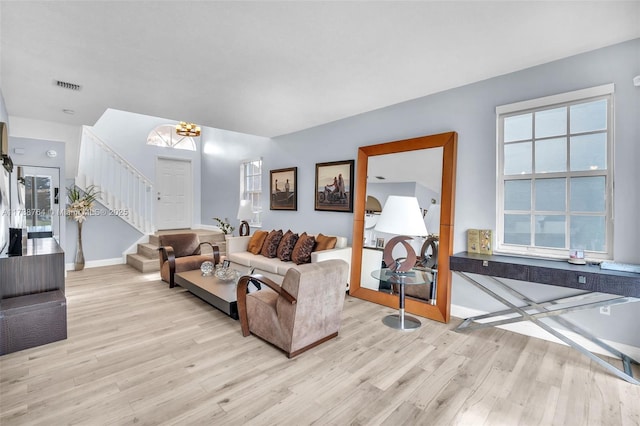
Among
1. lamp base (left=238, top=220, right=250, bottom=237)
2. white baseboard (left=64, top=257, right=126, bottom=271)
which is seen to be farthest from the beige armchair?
white baseboard (left=64, top=257, right=126, bottom=271)

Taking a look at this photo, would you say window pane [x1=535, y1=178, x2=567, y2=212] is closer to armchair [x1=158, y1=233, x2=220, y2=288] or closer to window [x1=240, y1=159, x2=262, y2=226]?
armchair [x1=158, y1=233, x2=220, y2=288]

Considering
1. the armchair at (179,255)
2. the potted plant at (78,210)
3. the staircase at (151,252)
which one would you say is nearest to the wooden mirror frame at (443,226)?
the armchair at (179,255)

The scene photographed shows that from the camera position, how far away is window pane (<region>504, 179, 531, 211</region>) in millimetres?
3078

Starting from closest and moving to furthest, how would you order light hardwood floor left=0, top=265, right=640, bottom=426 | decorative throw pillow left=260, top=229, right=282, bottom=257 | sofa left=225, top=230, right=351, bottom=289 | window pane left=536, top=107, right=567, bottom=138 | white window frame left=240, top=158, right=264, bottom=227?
light hardwood floor left=0, top=265, right=640, bottom=426 < window pane left=536, top=107, right=567, bottom=138 < sofa left=225, top=230, right=351, bottom=289 < decorative throw pillow left=260, top=229, right=282, bottom=257 < white window frame left=240, top=158, right=264, bottom=227

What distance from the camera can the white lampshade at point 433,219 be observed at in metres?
3.53

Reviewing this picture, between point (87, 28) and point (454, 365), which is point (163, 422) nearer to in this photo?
point (454, 365)

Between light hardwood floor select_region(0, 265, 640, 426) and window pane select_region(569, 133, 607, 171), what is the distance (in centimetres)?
170

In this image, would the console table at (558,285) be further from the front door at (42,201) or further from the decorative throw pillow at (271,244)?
the front door at (42,201)

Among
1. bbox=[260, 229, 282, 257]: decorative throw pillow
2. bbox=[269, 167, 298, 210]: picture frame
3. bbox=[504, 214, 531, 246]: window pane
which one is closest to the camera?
bbox=[504, 214, 531, 246]: window pane

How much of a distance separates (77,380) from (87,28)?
8.81 ft

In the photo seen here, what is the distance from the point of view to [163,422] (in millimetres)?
1773

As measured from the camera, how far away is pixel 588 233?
2.72m

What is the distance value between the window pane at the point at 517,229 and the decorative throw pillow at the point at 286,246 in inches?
113

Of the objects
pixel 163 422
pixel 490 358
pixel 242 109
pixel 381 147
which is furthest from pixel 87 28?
pixel 490 358
